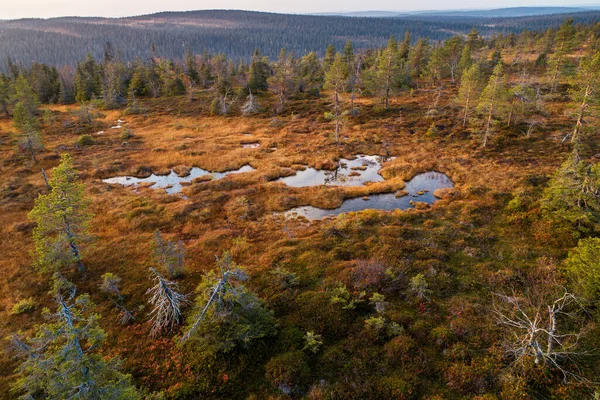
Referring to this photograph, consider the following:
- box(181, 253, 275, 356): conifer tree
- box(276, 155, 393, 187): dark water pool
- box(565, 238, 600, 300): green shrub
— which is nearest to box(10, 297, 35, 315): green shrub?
box(181, 253, 275, 356): conifer tree

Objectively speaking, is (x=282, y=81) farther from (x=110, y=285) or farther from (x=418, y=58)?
(x=110, y=285)

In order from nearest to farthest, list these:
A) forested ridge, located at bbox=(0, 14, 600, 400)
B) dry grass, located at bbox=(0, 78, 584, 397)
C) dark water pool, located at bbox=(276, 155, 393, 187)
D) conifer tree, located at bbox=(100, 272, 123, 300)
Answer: forested ridge, located at bbox=(0, 14, 600, 400)
conifer tree, located at bbox=(100, 272, 123, 300)
dry grass, located at bbox=(0, 78, 584, 397)
dark water pool, located at bbox=(276, 155, 393, 187)

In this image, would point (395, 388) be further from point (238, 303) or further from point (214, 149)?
point (214, 149)

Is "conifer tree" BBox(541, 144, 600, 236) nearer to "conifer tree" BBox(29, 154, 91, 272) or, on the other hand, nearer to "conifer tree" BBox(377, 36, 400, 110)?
"conifer tree" BBox(29, 154, 91, 272)

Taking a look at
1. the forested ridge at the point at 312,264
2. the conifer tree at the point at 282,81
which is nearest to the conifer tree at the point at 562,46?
the forested ridge at the point at 312,264

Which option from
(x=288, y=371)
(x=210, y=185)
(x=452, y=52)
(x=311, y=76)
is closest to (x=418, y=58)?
(x=452, y=52)
